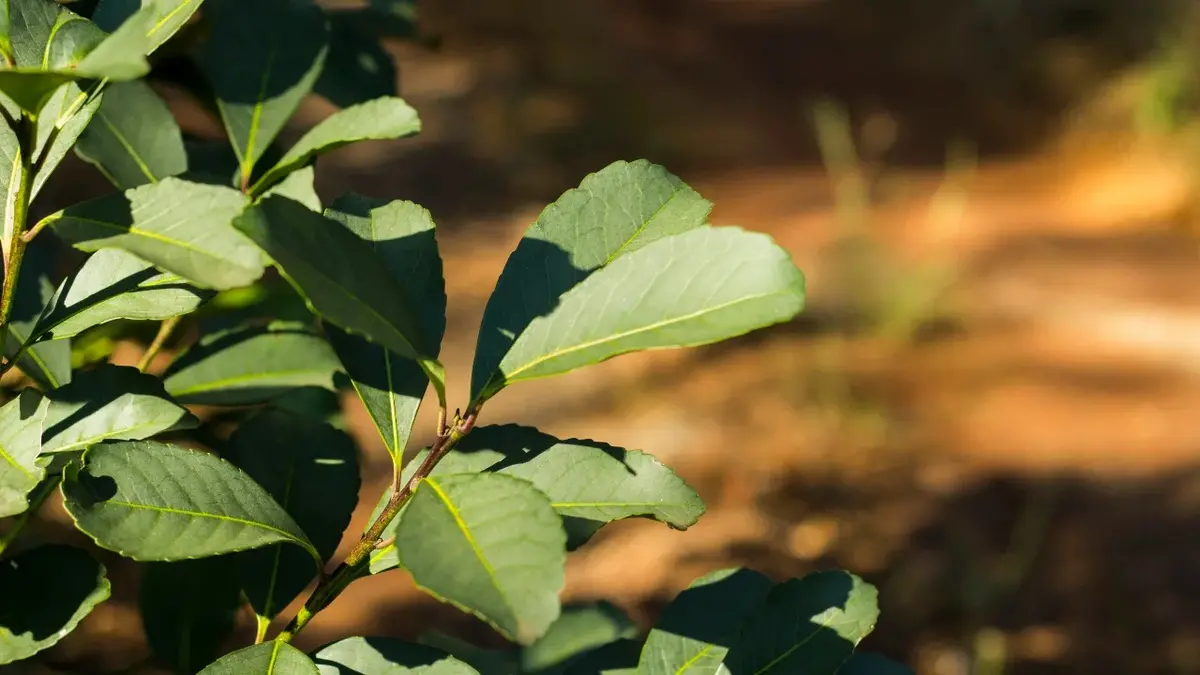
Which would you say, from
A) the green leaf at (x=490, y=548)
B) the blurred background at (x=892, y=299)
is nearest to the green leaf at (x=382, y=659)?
the green leaf at (x=490, y=548)

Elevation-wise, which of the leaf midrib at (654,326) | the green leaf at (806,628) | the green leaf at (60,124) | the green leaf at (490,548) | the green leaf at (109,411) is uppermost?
the green leaf at (60,124)

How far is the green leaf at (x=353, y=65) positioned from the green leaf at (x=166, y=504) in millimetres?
447

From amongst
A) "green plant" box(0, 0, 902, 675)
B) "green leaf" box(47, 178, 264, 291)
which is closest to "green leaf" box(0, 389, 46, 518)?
"green plant" box(0, 0, 902, 675)

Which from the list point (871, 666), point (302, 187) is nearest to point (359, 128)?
point (302, 187)

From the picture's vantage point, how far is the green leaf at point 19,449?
19.5 inches

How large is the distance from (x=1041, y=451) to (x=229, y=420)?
2.69 metres

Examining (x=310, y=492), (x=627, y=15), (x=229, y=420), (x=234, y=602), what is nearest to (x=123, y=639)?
(x=229, y=420)

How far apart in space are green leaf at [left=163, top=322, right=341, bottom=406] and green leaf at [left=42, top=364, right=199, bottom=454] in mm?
161

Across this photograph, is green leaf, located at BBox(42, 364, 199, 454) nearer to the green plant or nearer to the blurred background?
the green plant

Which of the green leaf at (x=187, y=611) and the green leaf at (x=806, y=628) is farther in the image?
the green leaf at (x=187, y=611)

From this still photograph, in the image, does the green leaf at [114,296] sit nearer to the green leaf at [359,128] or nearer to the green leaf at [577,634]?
the green leaf at [359,128]

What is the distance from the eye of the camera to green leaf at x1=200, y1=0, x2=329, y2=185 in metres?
0.70

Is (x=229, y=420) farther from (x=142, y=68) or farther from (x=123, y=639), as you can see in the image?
(x=123, y=639)

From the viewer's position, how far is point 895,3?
23.7ft
